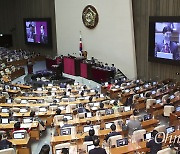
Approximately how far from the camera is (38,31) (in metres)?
33.8

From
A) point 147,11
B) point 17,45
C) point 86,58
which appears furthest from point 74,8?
point 17,45

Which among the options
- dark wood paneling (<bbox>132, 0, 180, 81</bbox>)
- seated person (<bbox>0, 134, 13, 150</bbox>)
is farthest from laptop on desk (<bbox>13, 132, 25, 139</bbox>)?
dark wood paneling (<bbox>132, 0, 180, 81</bbox>)

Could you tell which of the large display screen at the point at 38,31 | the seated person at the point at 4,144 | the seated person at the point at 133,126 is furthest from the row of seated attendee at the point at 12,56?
the seated person at the point at 133,126

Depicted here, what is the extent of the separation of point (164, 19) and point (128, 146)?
1336cm

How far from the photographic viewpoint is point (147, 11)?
A: 2339 cm

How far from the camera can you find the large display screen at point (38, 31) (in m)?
32.9

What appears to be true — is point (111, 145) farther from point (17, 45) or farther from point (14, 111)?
point (17, 45)

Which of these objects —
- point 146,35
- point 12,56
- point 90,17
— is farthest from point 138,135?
point 12,56

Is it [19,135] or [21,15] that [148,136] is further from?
[21,15]

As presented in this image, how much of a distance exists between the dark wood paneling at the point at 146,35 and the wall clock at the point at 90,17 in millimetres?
4053

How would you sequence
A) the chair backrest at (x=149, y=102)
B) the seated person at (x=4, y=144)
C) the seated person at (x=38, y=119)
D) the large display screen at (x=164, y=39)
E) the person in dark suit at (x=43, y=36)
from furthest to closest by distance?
1. the person in dark suit at (x=43, y=36)
2. the large display screen at (x=164, y=39)
3. the chair backrest at (x=149, y=102)
4. the seated person at (x=38, y=119)
5. the seated person at (x=4, y=144)

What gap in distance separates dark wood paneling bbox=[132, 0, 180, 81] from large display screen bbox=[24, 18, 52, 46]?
11.8 metres

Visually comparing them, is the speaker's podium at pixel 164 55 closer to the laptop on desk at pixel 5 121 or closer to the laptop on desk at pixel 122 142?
the laptop on desk at pixel 122 142

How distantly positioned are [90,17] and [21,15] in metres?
13.2
